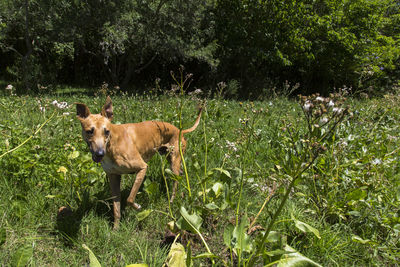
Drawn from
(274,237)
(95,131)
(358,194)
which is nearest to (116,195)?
(95,131)

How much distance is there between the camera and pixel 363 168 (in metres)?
2.83

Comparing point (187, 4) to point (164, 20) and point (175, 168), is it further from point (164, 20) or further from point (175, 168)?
point (175, 168)

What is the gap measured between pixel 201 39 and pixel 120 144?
13.1 m

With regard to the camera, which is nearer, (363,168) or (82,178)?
(82,178)

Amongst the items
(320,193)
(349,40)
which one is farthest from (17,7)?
(349,40)

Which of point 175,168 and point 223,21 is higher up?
point 223,21

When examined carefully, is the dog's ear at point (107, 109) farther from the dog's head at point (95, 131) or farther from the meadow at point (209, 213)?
the meadow at point (209, 213)

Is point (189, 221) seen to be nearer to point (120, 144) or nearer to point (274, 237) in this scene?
point (274, 237)

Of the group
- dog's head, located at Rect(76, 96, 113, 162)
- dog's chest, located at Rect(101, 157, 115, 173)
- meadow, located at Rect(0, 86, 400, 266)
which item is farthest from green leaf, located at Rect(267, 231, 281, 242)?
dog's chest, located at Rect(101, 157, 115, 173)

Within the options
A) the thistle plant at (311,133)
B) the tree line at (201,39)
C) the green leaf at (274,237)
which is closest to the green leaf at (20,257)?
the thistle plant at (311,133)

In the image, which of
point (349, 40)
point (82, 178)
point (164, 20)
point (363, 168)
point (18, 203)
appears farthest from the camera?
point (349, 40)

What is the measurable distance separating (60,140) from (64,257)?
6.77 feet

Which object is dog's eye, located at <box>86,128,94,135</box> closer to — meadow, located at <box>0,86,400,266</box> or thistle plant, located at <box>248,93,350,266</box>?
meadow, located at <box>0,86,400,266</box>

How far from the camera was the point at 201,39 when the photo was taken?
14.6 metres
